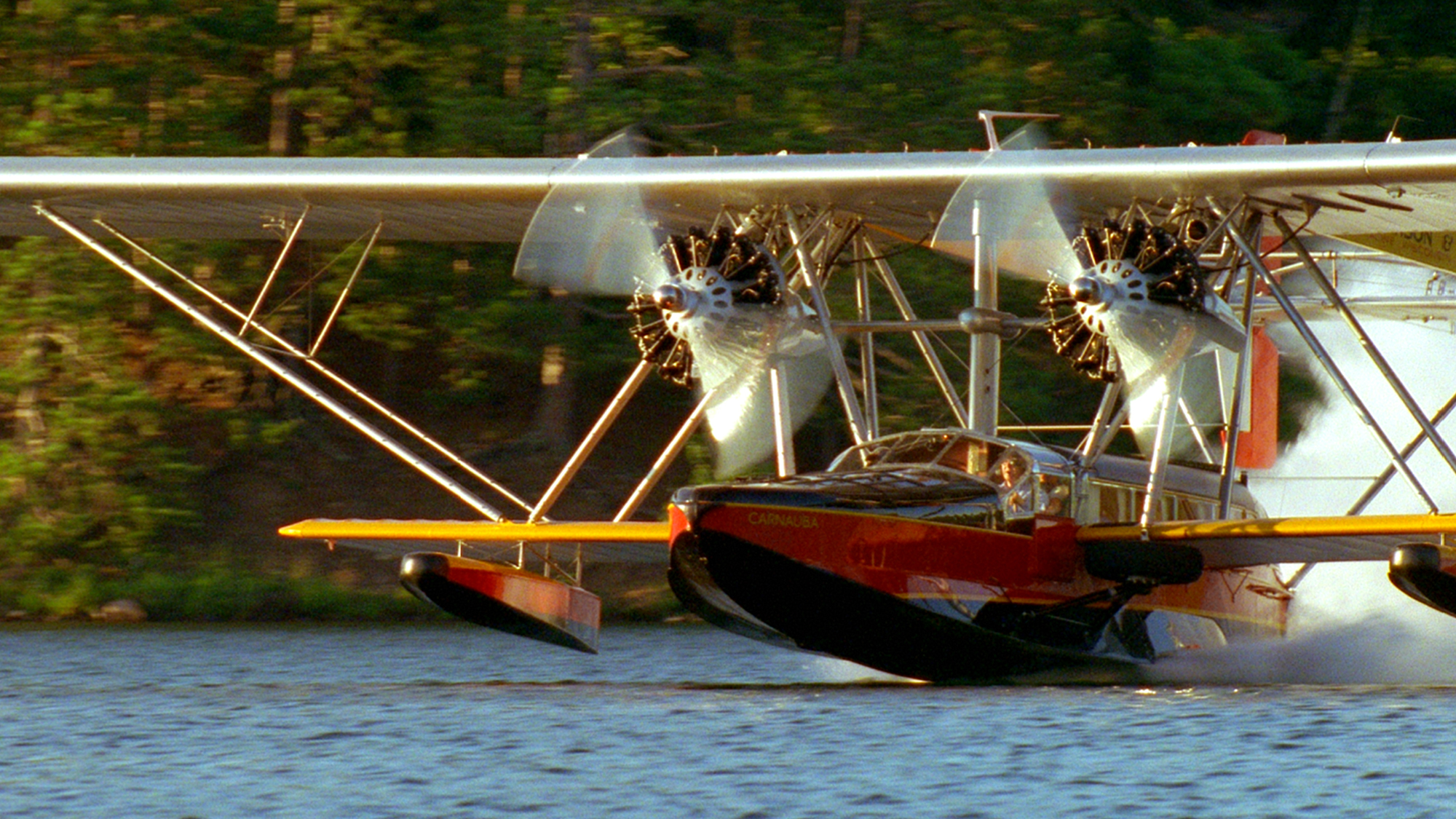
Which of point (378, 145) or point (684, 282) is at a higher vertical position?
point (378, 145)

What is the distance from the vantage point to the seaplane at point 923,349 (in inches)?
517

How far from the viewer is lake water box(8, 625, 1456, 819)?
31.1 feet

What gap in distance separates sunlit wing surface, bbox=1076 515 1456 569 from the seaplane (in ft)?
0.10

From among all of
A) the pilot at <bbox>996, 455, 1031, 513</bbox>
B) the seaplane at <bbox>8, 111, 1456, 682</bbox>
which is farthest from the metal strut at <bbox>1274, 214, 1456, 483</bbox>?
the pilot at <bbox>996, 455, 1031, 513</bbox>

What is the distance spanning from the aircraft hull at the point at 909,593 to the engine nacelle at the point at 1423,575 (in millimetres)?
2117

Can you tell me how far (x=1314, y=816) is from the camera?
9.03m

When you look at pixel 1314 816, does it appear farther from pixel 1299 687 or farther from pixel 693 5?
pixel 693 5

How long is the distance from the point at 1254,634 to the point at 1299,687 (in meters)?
1.40

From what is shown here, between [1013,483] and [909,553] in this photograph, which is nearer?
[909,553]

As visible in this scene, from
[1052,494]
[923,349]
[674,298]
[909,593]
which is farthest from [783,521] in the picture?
[923,349]

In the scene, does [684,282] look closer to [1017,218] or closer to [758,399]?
[758,399]

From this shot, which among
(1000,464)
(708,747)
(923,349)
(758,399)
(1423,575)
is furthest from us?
(923,349)

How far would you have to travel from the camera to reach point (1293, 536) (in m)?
13.5

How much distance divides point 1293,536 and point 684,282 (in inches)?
181
